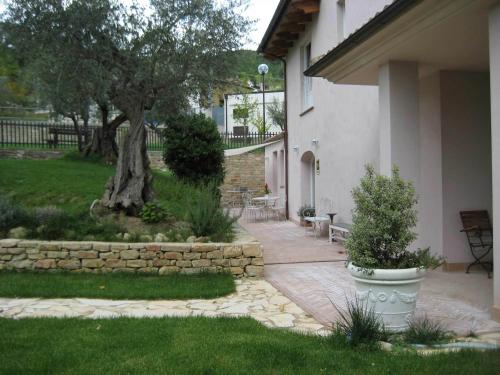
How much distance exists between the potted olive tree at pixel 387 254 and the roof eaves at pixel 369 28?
5.63ft

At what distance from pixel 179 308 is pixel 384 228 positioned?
102 inches

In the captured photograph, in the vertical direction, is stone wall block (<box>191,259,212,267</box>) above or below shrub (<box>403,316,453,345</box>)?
above

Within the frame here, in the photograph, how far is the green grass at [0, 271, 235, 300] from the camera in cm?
600

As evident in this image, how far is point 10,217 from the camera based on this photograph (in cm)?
804

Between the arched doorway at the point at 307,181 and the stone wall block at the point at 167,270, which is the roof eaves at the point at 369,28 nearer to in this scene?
the stone wall block at the point at 167,270

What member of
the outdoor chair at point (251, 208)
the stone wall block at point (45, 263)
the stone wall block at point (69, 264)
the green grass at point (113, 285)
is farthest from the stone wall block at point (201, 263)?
the outdoor chair at point (251, 208)

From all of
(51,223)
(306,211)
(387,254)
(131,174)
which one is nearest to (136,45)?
(131,174)

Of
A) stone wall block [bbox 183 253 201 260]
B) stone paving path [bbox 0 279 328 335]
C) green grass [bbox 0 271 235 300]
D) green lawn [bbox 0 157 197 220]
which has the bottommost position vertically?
stone paving path [bbox 0 279 328 335]

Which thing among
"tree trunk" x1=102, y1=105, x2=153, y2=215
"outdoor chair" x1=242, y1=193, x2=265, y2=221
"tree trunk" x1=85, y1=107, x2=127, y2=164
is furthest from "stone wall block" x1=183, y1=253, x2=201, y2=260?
"tree trunk" x1=85, y1=107, x2=127, y2=164

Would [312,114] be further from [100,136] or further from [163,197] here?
[100,136]

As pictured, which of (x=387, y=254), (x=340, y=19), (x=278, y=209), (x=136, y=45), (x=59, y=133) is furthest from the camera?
(x=59, y=133)

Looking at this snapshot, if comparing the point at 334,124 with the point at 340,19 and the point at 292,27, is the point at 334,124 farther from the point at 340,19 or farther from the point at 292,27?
the point at 292,27

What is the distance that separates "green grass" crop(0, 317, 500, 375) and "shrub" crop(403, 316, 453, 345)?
0.39 m

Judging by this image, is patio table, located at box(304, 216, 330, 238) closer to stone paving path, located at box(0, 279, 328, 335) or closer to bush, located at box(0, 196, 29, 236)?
stone paving path, located at box(0, 279, 328, 335)
